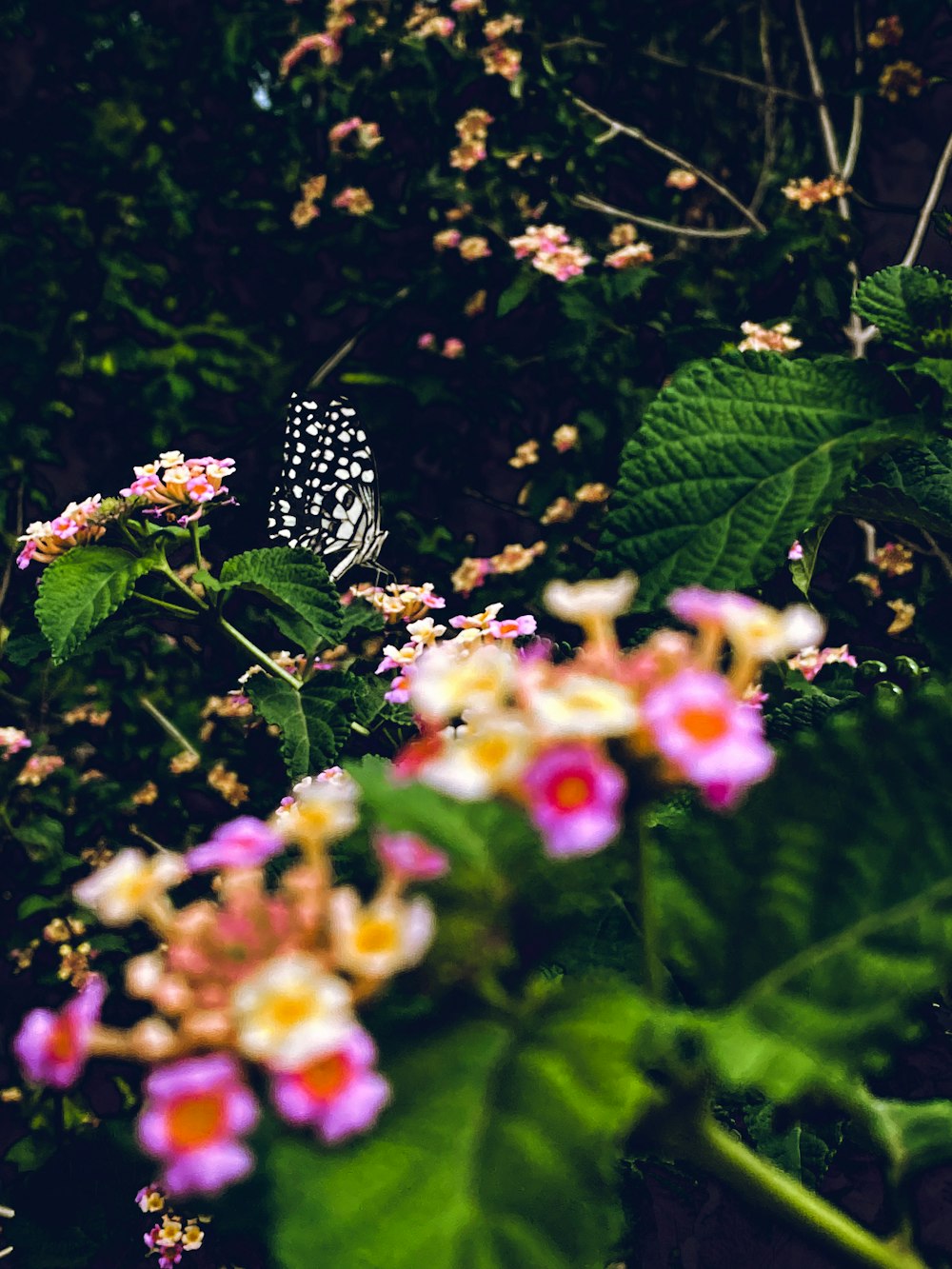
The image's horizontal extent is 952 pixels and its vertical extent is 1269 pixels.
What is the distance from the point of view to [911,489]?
872 millimetres

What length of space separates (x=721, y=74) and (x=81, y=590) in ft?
5.21

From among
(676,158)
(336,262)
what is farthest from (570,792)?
(336,262)

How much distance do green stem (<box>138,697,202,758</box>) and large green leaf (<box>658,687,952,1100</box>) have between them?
1.57 metres

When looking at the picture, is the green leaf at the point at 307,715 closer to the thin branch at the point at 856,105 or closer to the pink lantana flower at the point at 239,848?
the pink lantana flower at the point at 239,848

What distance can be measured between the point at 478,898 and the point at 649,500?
0.43 meters

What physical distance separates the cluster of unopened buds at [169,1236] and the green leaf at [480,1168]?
1.16 m

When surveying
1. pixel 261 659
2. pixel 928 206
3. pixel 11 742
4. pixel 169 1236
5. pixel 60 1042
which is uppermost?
pixel 928 206

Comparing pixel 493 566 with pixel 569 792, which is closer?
pixel 569 792

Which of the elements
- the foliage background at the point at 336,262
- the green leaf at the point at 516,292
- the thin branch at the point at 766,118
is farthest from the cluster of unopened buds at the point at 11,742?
the thin branch at the point at 766,118

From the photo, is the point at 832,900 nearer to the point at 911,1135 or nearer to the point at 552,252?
the point at 911,1135

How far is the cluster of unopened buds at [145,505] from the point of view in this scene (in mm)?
1000

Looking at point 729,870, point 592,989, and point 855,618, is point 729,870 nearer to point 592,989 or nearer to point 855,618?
point 592,989

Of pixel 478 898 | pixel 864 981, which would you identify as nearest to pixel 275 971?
pixel 478 898

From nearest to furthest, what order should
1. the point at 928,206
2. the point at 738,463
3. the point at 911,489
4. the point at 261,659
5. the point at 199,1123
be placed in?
the point at 199,1123
the point at 738,463
the point at 911,489
the point at 261,659
the point at 928,206
